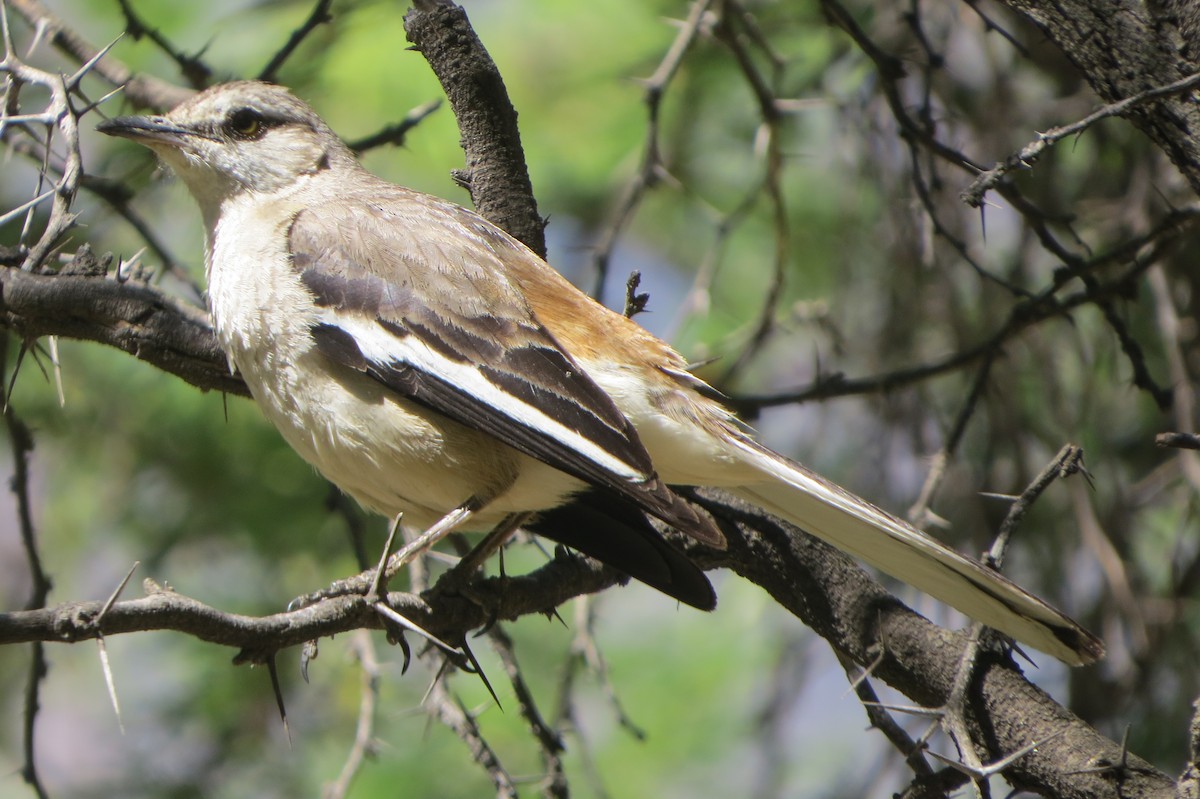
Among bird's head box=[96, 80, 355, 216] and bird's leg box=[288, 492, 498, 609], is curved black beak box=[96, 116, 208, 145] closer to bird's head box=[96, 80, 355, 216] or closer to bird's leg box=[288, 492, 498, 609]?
bird's head box=[96, 80, 355, 216]

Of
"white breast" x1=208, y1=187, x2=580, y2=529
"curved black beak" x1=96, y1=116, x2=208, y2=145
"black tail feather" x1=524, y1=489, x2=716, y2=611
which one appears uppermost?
"curved black beak" x1=96, y1=116, x2=208, y2=145

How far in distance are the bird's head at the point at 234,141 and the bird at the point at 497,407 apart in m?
0.27

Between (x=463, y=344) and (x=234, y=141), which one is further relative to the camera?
(x=234, y=141)

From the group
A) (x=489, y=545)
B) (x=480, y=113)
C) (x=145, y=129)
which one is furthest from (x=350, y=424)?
(x=145, y=129)

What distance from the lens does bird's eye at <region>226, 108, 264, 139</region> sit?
404cm

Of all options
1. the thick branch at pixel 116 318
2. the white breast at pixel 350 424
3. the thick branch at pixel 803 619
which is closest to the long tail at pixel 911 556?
the thick branch at pixel 803 619

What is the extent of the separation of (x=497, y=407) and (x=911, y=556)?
115 centimetres

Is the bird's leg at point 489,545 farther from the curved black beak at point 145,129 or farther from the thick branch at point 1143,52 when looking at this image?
the thick branch at point 1143,52

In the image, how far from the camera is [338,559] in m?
5.25

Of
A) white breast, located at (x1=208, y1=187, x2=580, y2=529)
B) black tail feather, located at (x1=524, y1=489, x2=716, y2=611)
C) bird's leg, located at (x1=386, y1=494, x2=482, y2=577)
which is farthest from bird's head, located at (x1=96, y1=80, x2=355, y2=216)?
black tail feather, located at (x1=524, y1=489, x2=716, y2=611)

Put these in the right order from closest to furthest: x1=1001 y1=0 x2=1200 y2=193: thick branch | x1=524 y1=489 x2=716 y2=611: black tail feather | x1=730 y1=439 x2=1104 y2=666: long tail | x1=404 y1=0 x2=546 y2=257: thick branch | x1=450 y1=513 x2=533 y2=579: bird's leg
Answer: x1=1001 y1=0 x2=1200 y2=193: thick branch < x1=730 y1=439 x2=1104 y2=666: long tail < x1=450 y1=513 x2=533 y2=579: bird's leg < x1=524 y1=489 x2=716 y2=611: black tail feather < x1=404 y1=0 x2=546 y2=257: thick branch

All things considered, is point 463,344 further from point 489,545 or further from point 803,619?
point 803,619

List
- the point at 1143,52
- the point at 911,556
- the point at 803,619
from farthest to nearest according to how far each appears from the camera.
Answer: the point at 803,619
the point at 911,556
the point at 1143,52

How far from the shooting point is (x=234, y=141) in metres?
4.04
